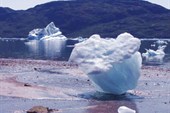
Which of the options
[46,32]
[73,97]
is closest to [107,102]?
[73,97]

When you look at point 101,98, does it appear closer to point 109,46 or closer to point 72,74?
point 109,46

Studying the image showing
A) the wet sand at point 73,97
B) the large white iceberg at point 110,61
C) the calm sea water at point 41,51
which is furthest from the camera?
the calm sea water at point 41,51

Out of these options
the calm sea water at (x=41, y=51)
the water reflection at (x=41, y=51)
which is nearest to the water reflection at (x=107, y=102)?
the calm sea water at (x=41, y=51)

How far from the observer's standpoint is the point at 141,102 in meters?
25.5

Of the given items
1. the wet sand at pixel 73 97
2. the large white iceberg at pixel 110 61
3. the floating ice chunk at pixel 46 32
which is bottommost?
the floating ice chunk at pixel 46 32

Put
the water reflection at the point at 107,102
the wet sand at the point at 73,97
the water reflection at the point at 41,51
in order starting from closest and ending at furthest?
the water reflection at the point at 107,102
the wet sand at the point at 73,97
the water reflection at the point at 41,51

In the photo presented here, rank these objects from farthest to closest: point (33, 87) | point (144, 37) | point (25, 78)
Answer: point (144, 37)
point (25, 78)
point (33, 87)

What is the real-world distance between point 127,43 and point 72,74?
539 inches

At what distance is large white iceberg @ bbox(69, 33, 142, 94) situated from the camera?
25.8 m

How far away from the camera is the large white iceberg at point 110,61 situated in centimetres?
2581

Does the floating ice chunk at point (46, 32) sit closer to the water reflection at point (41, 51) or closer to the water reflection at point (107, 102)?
the water reflection at point (41, 51)

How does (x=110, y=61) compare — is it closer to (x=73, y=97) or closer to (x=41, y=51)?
(x=73, y=97)

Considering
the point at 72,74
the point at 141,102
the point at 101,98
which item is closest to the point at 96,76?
the point at 101,98

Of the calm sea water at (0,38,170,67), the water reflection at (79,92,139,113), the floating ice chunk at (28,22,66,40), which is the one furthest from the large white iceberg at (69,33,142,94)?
the floating ice chunk at (28,22,66,40)
